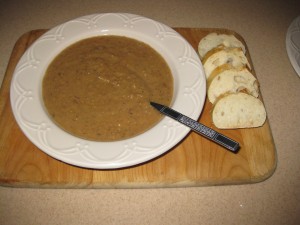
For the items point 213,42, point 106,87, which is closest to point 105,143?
point 106,87

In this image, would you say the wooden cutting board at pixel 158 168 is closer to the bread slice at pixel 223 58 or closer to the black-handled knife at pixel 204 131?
the black-handled knife at pixel 204 131

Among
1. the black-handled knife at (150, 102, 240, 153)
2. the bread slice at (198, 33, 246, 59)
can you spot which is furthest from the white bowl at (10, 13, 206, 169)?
the bread slice at (198, 33, 246, 59)

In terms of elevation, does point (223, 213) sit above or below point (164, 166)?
below

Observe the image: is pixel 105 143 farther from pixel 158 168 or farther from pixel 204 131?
pixel 204 131

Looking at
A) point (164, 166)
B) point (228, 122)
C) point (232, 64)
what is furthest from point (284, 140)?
point (164, 166)

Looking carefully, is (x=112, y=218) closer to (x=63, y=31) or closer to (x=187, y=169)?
(x=187, y=169)

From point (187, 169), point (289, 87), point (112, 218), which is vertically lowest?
point (112, 218)

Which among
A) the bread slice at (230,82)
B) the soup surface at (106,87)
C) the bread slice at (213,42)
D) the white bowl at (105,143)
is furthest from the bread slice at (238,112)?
the bread slice at (213,42)
